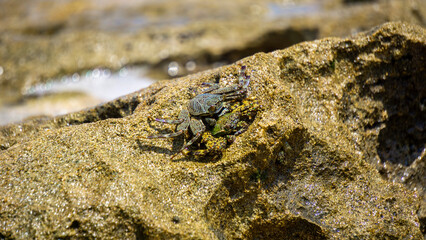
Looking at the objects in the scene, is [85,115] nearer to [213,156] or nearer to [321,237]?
[213,156]

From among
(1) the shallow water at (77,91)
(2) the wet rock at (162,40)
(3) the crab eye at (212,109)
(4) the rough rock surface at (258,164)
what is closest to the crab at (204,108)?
(3) the crab eye at (212,109)

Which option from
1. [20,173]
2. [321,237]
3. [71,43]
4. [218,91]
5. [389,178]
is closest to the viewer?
[20,173]

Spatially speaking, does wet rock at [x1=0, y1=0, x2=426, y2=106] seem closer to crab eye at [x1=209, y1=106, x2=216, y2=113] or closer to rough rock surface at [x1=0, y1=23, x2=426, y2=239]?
Answer: rough rock surface at [x1=0, y1=23, x2=426, y2=239]

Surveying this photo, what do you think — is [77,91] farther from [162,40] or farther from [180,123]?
[180,123]

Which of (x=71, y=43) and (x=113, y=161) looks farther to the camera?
(x=71, y=43)

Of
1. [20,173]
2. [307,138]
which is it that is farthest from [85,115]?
[307,138]

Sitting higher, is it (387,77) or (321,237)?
(387,77)

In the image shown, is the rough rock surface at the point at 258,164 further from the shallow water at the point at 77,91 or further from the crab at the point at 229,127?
the shallow water at the point at 77,91
